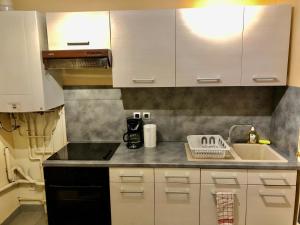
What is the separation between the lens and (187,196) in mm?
1854

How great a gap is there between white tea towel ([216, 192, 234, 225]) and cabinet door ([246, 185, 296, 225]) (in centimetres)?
15

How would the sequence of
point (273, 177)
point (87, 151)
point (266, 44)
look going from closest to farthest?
point (273, 177), point (266, 44), point (87, 151)

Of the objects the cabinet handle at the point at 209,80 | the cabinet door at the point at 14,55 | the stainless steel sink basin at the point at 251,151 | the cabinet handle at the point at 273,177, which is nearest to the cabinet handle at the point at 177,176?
the cabinet handle at the point at 273,177

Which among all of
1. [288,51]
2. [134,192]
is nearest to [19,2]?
[134,192]

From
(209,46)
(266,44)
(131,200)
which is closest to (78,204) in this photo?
(131,200)

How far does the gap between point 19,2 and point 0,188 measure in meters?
1.84

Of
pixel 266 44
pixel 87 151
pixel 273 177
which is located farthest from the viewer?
pixel 87 151

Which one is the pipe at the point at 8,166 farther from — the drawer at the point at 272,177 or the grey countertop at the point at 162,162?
the drawer at the point at 272,177

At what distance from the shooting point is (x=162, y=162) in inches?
72.7

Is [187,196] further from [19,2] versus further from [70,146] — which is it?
[19,2]

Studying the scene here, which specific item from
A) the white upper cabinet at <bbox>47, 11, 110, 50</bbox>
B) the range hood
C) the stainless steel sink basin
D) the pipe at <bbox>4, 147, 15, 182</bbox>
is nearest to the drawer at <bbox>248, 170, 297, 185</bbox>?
the stainless steel sink basin

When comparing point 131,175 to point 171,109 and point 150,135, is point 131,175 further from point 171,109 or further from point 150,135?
point 171,109

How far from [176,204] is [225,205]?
376 millimetres

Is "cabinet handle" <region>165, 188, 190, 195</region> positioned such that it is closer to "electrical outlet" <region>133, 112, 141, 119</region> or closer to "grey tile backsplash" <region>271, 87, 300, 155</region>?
"electrical outlet" <region>133, 112, 141, 119</region>
